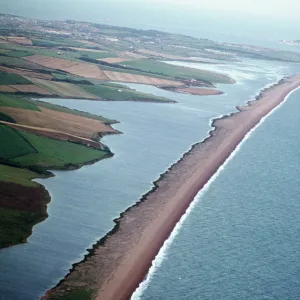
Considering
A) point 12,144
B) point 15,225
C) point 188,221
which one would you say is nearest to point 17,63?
point 12,144

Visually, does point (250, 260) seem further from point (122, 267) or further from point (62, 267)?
point (62, 267)

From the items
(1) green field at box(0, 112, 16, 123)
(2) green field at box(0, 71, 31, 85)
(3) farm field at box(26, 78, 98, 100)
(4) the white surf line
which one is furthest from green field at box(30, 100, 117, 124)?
(4) the white surf line

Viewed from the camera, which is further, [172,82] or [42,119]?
[172,82]

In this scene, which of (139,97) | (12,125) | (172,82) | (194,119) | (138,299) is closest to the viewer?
(138,299)

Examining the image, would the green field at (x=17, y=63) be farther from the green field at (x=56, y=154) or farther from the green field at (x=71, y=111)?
the green field at (x=56, y=154)

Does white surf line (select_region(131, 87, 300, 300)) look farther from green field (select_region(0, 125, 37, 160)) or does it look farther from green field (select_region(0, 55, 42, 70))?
green field (select_region(0, 55, 42, 70))

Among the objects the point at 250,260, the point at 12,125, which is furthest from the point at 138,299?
the point at 12,125

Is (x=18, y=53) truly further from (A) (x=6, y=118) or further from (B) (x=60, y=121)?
(A) (x=6, y=118)
